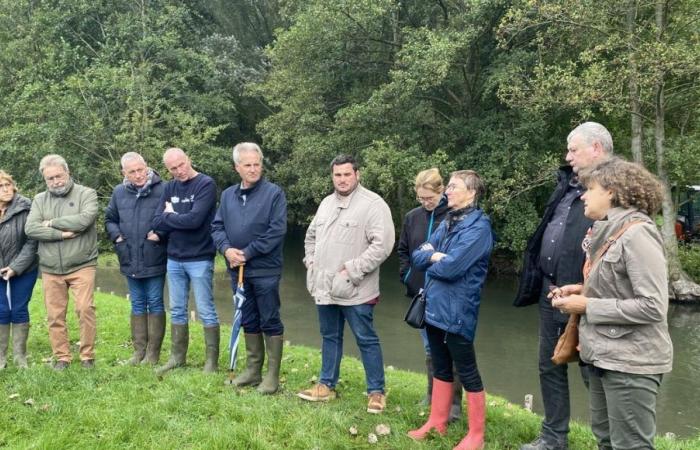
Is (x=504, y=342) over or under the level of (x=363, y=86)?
under

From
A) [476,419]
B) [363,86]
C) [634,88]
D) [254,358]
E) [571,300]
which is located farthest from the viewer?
[363,86]

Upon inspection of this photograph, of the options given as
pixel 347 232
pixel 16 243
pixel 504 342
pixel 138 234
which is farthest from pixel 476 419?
pixel 504 342

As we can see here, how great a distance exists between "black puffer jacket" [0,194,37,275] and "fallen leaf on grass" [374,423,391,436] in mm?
3773

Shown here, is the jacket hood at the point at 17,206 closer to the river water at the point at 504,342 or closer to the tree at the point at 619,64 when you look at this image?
the river water at the point at 504,342

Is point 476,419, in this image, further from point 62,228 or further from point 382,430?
point 62,228

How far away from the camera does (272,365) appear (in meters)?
5.02

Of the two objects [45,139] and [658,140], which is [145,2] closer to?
[45,139]

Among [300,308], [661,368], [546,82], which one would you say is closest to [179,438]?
[661,368]

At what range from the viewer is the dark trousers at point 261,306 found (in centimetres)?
497

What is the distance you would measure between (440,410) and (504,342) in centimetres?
786

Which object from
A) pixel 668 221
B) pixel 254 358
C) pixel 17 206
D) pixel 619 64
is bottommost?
pixel 254 358

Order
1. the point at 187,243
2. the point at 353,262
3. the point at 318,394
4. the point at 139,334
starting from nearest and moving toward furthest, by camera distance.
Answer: the point at 353,262 < the point at 318,394 < the point at 187,243 < the point at 139,334

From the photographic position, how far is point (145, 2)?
24797mm

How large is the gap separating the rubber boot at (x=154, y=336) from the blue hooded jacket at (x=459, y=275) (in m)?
3.01
